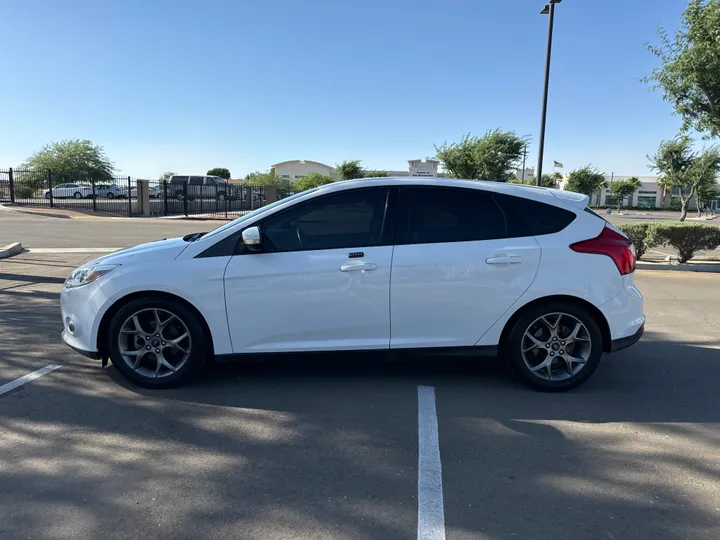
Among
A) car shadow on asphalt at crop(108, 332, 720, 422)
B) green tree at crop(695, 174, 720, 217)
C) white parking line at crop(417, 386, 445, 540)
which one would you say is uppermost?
green tree at crop(695, 174, 720, 217)

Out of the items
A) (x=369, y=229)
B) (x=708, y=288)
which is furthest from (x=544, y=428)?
(x=708, y=288)

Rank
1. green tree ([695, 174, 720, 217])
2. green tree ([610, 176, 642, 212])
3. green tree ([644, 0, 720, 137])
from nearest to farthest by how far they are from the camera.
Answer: green tree ([644, 0, 720, 137])
green tree ([695, 174, 720, 217])
green tree ([610, 176, 642, 212])

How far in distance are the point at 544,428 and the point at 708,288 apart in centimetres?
730

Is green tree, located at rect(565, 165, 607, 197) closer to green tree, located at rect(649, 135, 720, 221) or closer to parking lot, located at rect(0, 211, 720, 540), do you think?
green tree, located at rect(649, 135, 720, 221)

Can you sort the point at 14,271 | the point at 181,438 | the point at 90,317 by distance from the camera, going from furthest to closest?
the point at 14,271 < the point at 90,317 < the point at 181,438

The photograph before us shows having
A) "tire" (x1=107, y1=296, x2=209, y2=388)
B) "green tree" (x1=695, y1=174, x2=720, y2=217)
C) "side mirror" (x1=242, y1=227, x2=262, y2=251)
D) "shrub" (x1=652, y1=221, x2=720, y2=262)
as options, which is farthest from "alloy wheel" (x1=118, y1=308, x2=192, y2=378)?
"green tree" (x1=695, y1=174, x2=720, y2=217)

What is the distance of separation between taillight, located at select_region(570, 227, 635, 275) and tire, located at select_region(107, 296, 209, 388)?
3.13m

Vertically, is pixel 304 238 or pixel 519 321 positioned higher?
pixel 304 238

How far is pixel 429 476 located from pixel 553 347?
70.7 inches

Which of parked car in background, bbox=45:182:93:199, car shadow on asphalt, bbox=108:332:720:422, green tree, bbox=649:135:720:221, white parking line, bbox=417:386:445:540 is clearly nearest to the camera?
white parking line, bbox=417:386:445:540

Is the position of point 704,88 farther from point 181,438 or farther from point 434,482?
point 181,438

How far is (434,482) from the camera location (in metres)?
3.00

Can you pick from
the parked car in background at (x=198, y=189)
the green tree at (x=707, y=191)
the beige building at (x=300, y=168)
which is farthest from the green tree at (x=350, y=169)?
the beige building at (x=300, y=168)

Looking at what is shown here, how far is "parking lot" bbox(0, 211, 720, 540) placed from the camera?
265 centimetres
